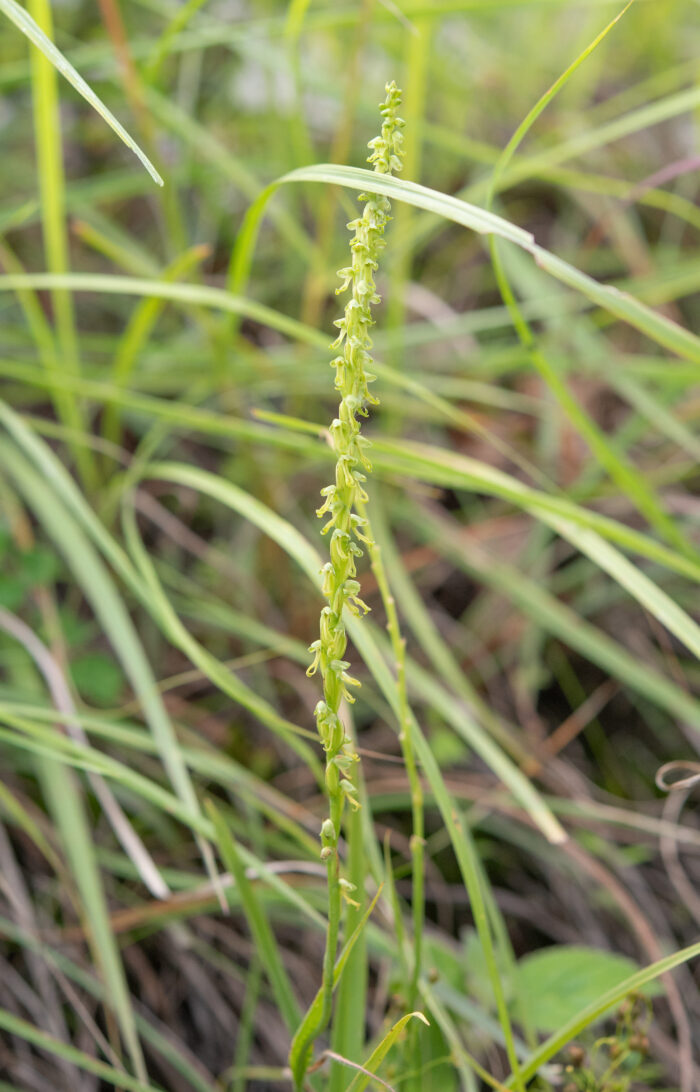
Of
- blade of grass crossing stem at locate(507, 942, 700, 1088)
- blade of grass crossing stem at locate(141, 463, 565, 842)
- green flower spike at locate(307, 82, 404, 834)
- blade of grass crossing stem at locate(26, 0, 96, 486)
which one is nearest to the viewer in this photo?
green flower spike at locate(307, 82, 404, 834)

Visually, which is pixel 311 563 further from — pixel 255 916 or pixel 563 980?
pixel 563 980

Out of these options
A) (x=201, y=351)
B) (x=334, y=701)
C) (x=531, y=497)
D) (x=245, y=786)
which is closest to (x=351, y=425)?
(x=334, y=701)

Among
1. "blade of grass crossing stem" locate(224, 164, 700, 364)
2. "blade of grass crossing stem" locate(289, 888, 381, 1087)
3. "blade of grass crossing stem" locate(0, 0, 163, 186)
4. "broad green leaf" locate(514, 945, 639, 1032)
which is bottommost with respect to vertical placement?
"broad green leaf" locate(514, 945, 639, 1032)

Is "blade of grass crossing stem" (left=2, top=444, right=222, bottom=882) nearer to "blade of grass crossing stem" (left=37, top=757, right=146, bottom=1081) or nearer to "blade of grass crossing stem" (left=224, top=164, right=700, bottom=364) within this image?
"blade of grass crossing stem" (left=37, top=757, right=146, bottom=1081)

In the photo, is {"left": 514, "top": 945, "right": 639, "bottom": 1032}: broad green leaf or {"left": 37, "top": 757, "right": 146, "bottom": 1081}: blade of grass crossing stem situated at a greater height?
{"left": 37, "top": 757, "right": 146, "bottom": 1081}: blade of grass crossing stem

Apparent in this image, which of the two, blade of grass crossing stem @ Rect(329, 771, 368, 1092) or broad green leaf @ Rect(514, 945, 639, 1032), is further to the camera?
broad green leaf @ Rect(514, 945, 639, 1032)

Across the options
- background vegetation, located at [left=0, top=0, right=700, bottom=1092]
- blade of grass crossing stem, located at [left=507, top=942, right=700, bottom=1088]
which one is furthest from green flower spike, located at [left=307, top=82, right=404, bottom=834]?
blade of grass crossing stem, located at [left=507, top=942, right=700, bottom=1088]

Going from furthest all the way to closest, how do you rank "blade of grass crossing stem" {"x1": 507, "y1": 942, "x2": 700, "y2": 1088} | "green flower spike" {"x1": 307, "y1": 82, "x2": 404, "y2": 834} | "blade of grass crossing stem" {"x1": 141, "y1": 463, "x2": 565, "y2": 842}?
"blade of grass crossing stem" {"x1": 141, "y1": 463, "x2": 565, "y2": 842} → "blade of grass crossing stem" {"x1": 507, "y1": 942, "x2": 700, "y2": 1088} → "green flower spike" {"x1": 307, "y1": 82, "x2": 404, "y2": 834}
